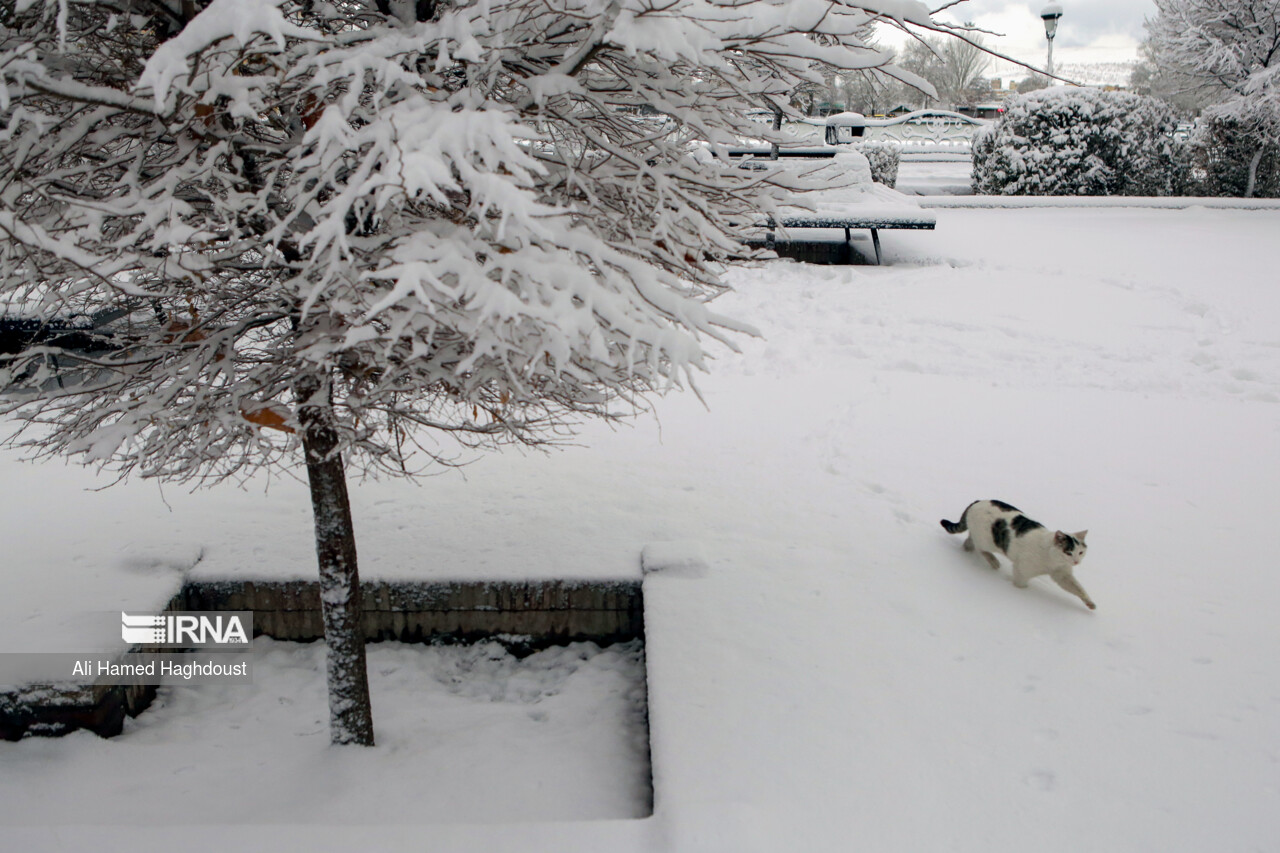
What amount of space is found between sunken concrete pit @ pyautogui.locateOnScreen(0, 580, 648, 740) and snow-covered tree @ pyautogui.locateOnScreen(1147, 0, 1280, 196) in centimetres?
1670

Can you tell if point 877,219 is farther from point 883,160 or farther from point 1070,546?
point 1070,546

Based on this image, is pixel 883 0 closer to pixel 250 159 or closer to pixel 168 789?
pixel 250 159

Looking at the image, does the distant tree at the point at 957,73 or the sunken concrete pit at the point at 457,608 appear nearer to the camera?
the sunken concrete pit at the point at 457,608

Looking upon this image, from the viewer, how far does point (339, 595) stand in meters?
3.90

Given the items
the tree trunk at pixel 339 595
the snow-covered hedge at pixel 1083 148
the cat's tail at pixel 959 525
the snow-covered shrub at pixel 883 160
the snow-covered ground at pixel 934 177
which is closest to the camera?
the tree trunk at pixel 339 595

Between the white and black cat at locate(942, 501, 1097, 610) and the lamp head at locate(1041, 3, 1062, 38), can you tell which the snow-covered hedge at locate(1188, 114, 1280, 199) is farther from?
the white and black cat at locate(942, 501, 1097, 610)

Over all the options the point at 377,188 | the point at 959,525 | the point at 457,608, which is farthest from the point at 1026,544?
the point at 377,188

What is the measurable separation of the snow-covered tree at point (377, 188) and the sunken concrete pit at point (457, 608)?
145 cm

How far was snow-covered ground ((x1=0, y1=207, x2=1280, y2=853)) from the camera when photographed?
3.21 metres

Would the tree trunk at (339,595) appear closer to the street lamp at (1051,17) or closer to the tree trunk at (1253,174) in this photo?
the street lamp at (1051,17)

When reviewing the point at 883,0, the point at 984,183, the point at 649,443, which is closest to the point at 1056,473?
the point at 649,443

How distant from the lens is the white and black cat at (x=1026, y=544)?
442 centimetres

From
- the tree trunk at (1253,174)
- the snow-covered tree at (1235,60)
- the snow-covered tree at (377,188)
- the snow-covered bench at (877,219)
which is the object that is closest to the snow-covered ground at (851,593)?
the snow-covered tree at (377,188)

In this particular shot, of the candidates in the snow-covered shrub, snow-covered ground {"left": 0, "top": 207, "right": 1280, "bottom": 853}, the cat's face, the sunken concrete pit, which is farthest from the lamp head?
the sunken concrete pit
